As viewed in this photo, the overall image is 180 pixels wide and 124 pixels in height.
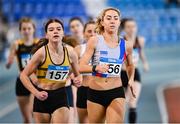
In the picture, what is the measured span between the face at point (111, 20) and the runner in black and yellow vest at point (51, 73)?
60cm

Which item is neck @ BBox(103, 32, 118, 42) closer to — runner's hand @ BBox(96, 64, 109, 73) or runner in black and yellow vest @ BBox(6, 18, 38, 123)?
runner's hand @ BBox(96, 64, 109, 73)

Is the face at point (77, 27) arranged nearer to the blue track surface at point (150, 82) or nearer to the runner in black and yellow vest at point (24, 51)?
the runner in black and yellow vest at point (24, 51)

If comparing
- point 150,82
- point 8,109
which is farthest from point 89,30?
point 150,82

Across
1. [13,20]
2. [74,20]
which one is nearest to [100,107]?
[74,20]

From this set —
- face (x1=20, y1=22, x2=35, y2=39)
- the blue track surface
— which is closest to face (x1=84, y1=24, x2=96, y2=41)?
face (x1=20, y1=22, x2=35, y2=39)

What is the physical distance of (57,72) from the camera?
26.2 ft

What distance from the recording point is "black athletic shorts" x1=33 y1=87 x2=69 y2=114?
799cm

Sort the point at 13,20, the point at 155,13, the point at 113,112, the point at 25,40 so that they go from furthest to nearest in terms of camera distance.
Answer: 1. the point at 155,13
2. the point at 13,20
3. the point at 25,40
4. the point at 113,112

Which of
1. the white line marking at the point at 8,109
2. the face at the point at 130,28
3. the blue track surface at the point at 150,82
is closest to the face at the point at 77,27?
the face at the point at 130,28

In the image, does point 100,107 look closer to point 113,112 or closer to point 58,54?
point 113,112

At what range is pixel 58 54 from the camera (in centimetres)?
800

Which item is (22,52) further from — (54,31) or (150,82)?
(150,82)

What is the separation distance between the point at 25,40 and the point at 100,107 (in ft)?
10.3

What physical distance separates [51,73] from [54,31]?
1.82 ft
